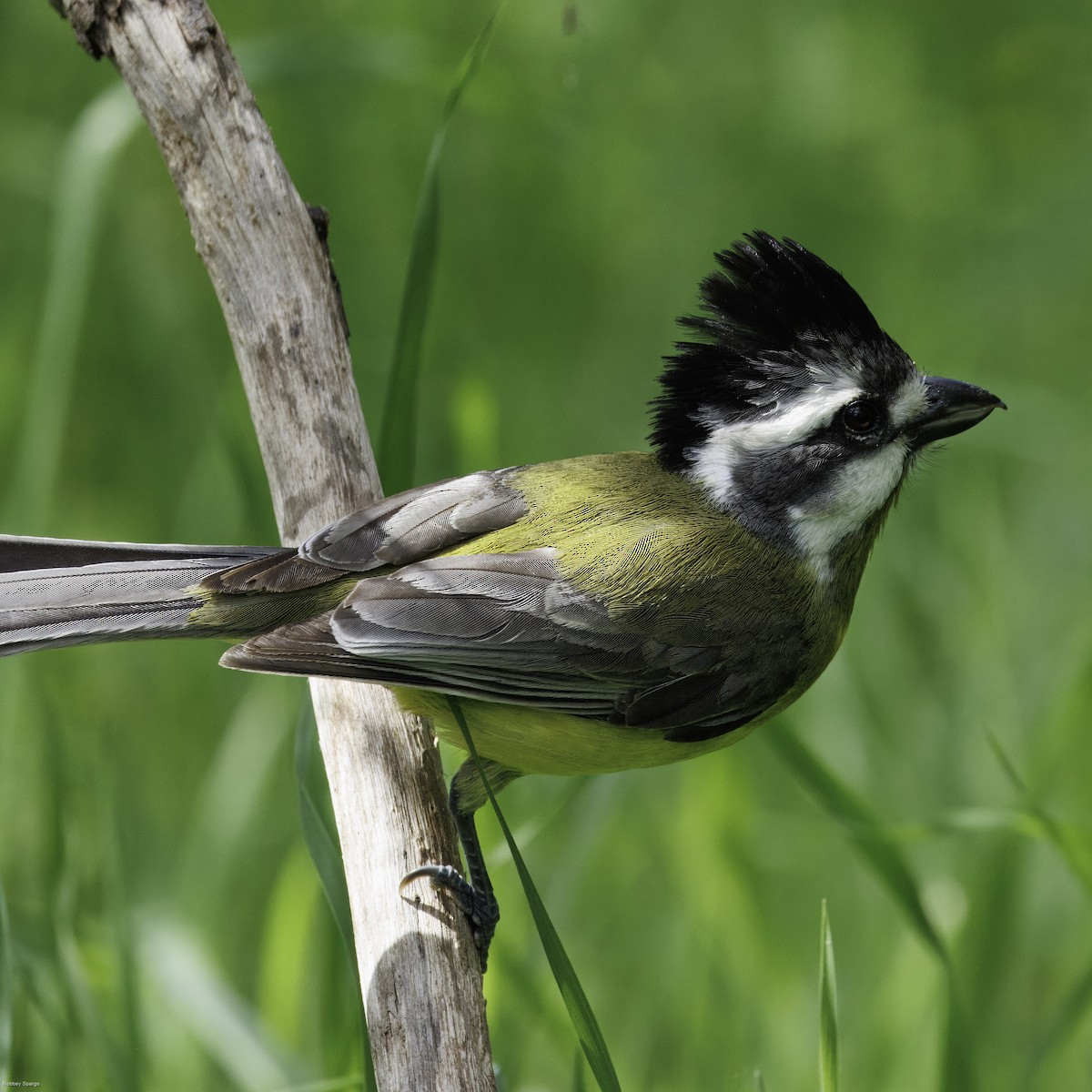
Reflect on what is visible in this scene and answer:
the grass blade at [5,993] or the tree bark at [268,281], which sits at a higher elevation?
the tree bark at [268,281]

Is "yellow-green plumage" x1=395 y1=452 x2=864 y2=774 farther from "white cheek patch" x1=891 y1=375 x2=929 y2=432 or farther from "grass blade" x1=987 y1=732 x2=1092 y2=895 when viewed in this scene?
"grass blade" x1=987 y1=732 x2=1092 y2=895

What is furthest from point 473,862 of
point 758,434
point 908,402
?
point 908,402

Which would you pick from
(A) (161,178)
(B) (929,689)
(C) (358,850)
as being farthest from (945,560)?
(A) (161,178)

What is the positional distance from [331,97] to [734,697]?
4.84 m

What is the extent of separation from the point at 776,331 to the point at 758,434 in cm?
25

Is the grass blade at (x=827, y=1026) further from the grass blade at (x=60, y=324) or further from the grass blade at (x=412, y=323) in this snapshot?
the grass blade at (x=60, y=324)

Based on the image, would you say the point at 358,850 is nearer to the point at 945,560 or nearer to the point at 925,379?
the point at 925,379

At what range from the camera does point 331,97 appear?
23.8 feet

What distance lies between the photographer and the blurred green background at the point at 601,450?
356 cm

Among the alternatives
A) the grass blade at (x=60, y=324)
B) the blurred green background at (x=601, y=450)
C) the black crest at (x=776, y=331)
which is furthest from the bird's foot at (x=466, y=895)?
the grass blade at (x=60, y=324)

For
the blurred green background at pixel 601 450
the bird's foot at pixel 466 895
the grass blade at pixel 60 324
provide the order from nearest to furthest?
the bird's foot at pixel 466 895, the blurred green background at pixel 601 450, the grass blade at pixel 60 324

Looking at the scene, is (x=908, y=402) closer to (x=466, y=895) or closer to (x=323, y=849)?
(x=466, y=895)

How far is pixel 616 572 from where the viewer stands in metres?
3.35

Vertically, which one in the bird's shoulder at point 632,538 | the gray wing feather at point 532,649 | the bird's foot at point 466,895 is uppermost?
the bird's shoulder at point 632,538
